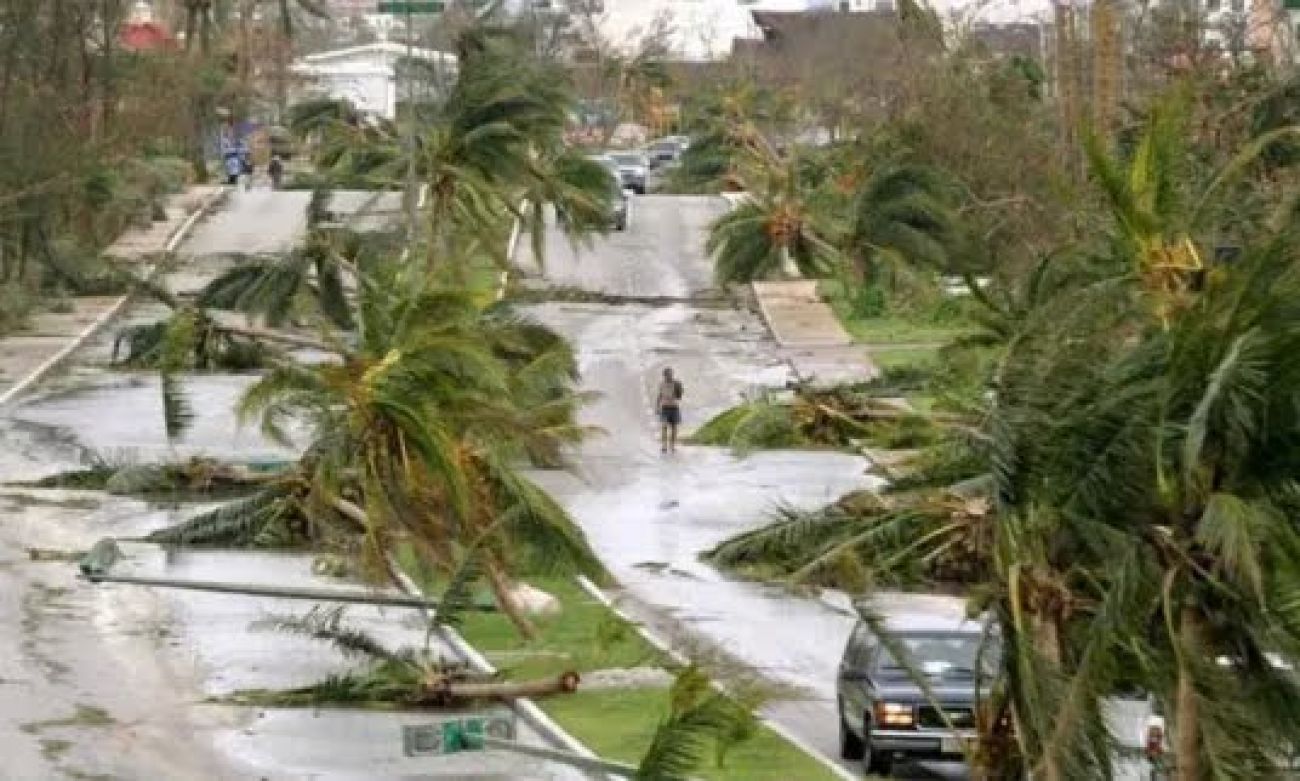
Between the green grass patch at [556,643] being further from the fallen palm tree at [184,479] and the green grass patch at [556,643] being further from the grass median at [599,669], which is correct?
the fallen palm tree at [184,479]

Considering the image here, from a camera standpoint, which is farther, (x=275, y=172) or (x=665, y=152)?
(x=665, y=152)

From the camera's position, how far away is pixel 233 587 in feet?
96.8

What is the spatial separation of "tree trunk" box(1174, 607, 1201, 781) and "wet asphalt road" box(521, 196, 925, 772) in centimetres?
295

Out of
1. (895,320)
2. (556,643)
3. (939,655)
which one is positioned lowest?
(895,320)

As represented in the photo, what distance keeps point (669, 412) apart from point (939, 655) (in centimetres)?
2312

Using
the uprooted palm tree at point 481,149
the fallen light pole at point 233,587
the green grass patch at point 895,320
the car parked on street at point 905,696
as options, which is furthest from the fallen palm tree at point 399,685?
the green grass patch at point 895,320

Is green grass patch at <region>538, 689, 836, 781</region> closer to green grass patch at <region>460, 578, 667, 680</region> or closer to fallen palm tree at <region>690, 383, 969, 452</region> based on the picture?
green grass patch at <region>460, 578, 667, 680</region>

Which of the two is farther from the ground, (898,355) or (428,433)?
(428,433)

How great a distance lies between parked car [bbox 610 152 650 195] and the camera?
295 feet

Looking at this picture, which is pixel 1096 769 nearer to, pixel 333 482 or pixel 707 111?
pixel 333 482

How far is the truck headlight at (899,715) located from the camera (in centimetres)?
2261

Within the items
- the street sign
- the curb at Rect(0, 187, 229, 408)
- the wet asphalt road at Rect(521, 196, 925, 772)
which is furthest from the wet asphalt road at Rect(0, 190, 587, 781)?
the curb at Rect(0, 187, 229, 408)

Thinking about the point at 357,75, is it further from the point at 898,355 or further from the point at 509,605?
the point at 509,605

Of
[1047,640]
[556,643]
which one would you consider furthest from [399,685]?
[1047,640]
